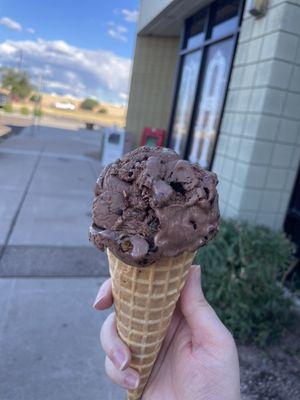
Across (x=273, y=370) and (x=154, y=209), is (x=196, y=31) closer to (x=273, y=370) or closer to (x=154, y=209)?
(x=273, y=370)

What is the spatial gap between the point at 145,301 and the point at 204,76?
566 centimetres

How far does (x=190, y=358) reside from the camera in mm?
1720

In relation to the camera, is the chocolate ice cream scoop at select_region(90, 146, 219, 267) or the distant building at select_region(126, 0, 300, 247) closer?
the chocolate ice cream scoop at select_region(90, 146, 219, 267)

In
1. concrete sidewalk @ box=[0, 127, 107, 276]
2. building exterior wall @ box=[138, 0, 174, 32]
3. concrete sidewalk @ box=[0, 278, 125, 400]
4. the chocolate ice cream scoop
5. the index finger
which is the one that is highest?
building exterior wall @ box=[138, 0, 174, 32]

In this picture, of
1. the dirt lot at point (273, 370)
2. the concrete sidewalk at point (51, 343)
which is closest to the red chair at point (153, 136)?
the concrete sidewalk at point (51, 343)

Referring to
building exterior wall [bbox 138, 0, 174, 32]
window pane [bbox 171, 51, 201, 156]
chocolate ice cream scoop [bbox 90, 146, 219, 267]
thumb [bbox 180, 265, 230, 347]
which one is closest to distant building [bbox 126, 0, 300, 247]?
window pane [bbox 171, 51, 201, 156]

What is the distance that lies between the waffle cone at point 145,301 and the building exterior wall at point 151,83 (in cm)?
920

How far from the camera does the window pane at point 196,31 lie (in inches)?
263

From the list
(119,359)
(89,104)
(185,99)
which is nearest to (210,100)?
(185,99)

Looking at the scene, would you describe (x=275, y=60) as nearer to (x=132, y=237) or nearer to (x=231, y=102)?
(x=231, y=102)

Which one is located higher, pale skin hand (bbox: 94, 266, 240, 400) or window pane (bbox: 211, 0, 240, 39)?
window pane (bbox: 211, 0, 240, 39)

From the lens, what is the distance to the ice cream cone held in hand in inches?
53.1

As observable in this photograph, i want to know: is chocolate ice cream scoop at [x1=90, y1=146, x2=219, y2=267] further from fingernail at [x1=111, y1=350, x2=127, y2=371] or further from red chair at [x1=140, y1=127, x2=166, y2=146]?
red chair at [x1=140, y1=127, x2=166, y2=146]

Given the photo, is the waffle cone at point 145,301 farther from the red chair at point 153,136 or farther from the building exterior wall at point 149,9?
the red chair at point 153,136
